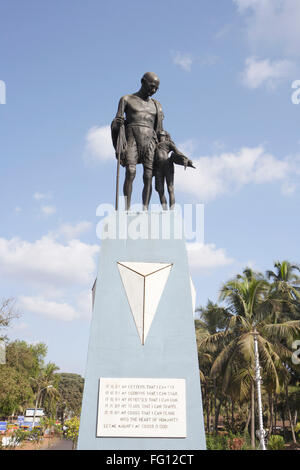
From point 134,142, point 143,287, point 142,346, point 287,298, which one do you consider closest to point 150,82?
point 134,142

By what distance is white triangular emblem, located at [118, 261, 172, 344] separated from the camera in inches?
281

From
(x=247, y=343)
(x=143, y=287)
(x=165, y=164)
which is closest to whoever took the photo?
(x=143, y=287)

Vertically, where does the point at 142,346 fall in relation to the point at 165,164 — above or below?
below

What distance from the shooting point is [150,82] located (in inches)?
372

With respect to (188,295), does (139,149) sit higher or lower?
higher

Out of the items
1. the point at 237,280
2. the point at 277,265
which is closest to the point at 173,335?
the point at 237,280

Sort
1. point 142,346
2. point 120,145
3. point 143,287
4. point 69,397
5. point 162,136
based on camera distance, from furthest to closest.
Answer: point 69,397, point 162,136, point 120,145, point 143,287, point 142,346

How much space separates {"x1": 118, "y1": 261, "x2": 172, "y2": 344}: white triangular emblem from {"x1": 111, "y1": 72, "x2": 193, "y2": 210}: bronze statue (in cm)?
197

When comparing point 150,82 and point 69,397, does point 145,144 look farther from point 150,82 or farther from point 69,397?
point 69,397

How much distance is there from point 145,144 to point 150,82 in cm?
147

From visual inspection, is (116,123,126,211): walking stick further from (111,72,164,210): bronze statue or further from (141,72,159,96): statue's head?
(141,72,159,96): statue's head
